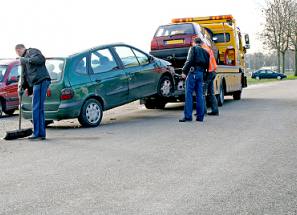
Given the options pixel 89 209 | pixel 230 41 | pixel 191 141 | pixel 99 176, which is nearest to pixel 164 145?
pixel 191 141

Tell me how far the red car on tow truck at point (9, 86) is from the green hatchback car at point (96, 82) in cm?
416

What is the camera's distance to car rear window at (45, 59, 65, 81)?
10.5 m

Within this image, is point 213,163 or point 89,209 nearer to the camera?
point 89,209

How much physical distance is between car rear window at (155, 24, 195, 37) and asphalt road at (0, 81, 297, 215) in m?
4.70

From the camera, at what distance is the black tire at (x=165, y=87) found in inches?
496

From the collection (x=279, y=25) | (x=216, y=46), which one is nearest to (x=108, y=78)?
(x=216, y=46)

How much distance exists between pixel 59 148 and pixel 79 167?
1683mm

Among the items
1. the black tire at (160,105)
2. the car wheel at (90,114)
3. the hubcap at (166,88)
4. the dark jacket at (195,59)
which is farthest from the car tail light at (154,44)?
the car wheel at (90,114)

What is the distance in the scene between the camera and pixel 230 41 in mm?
17266

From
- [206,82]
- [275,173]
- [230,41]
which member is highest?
[230,41]

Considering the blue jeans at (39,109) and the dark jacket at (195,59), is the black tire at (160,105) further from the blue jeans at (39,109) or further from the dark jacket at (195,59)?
the blue jeans at (39,109)

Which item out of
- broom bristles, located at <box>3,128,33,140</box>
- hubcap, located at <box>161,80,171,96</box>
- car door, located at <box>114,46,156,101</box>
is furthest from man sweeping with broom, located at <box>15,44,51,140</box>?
hubcap, located at <box>161,80,171,96</box>

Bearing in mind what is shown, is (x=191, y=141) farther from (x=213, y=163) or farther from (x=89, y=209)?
(x=89, y=209)

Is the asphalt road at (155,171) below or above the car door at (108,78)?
below
